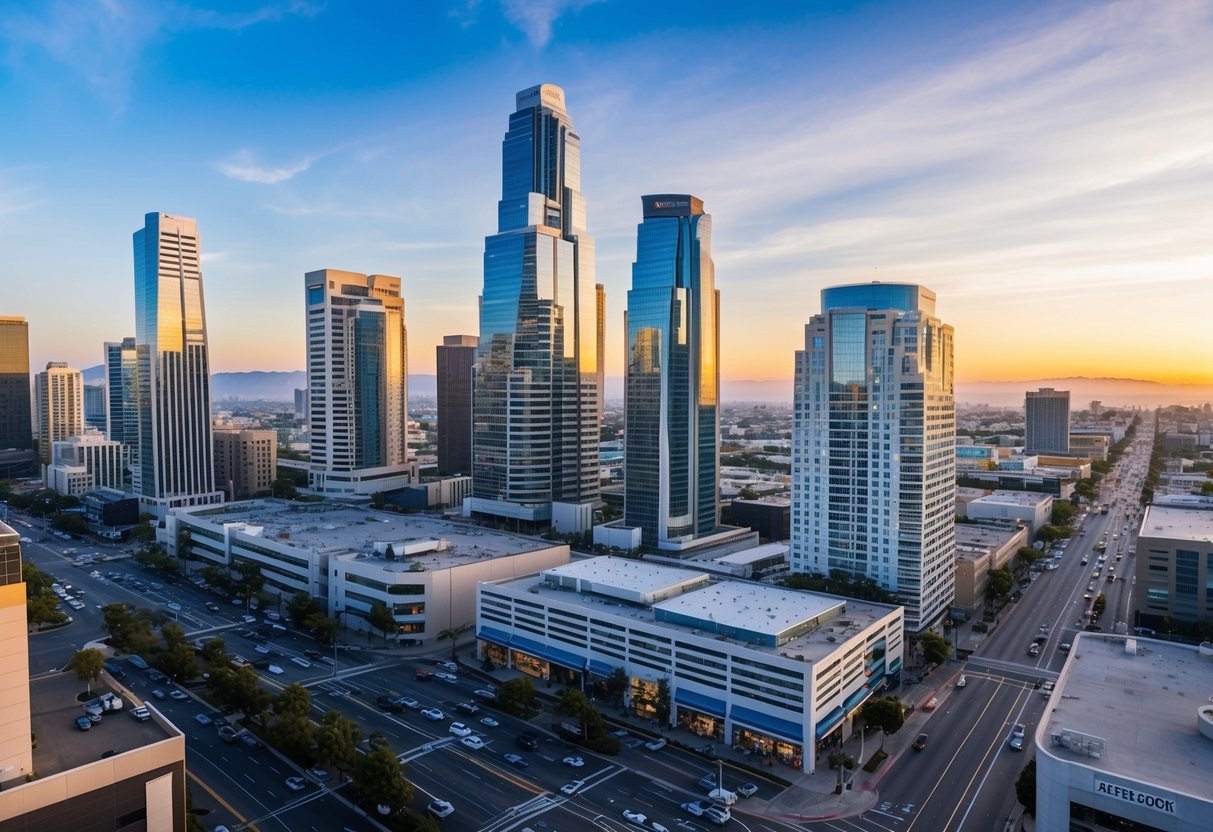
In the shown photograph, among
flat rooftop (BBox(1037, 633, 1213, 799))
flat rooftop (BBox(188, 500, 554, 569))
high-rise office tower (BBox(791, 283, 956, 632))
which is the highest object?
high-rise office tower (BBox(791, 283, 956, 632))

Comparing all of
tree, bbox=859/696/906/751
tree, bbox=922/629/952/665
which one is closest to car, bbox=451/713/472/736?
tree, bbox=859/696/906/751

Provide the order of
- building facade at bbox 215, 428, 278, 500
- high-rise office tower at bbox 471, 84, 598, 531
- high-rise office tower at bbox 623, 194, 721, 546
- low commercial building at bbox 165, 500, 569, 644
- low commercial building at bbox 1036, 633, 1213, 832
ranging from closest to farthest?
low commercial building at bbox 1036, 633, 1213, 832 → low commercial building at bbox 165, 500, 569, 644 → high-rise office tower at bbox 623, 194, 721, 546 → high-rise office tower at bbox 471, 84, 598, 531 → building facade at bbox 215, 428, 278, 500

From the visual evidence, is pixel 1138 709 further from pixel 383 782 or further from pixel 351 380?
pixel 351 380

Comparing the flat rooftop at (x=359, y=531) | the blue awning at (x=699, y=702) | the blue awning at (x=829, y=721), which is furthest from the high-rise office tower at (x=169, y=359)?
the blue awning at (x=829, y=721)

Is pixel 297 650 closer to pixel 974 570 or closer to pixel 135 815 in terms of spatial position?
pixel 135 815

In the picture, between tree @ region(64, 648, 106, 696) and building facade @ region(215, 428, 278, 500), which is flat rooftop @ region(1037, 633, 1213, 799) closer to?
tree @ region(64, 648, 106, 696)

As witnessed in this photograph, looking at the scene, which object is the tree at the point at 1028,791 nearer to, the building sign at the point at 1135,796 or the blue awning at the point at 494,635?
the building sign at the point at 1135,796
